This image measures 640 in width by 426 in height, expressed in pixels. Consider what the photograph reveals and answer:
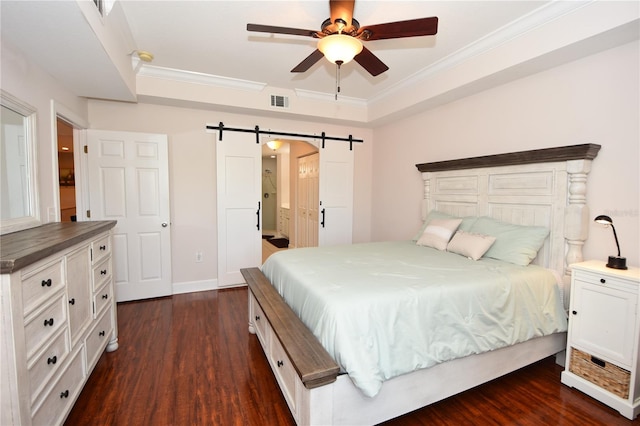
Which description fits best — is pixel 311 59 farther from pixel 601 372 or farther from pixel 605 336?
pixel 601 372

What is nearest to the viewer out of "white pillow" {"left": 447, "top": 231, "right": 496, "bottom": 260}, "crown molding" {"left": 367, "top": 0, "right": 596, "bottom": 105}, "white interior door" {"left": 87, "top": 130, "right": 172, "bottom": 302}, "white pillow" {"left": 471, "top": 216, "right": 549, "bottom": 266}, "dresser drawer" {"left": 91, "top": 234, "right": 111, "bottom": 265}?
"dresser drawer" {"left": 91, "top": 234, "right": 111, "bottom": 265}

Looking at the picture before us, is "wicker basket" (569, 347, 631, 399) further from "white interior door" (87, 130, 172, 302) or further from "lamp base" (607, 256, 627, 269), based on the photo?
"white interior door" (87, 130, 172, 302)

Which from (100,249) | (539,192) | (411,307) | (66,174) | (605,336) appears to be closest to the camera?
(411,307)

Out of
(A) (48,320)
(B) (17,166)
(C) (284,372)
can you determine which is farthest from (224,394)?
(B) (17,166)

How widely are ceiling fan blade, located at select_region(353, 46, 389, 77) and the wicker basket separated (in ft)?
8.35

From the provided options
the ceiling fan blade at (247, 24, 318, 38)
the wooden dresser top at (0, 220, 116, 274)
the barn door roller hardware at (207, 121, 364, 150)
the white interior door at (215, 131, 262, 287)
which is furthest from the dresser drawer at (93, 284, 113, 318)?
the barn door roller hardware at (207, 121, 364, 150)

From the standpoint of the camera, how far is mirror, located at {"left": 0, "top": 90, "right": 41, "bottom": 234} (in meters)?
1.92

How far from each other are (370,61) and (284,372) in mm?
2318

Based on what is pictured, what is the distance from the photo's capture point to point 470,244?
2.68 meters

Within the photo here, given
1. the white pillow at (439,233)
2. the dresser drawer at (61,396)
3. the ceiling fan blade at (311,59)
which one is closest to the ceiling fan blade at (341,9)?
the ceiling fan blade at (311,59)

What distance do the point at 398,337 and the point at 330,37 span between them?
Result: 189cm

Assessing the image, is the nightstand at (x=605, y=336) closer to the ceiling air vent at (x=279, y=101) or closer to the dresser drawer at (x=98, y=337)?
the dresser drawer at (x=98, y=337)

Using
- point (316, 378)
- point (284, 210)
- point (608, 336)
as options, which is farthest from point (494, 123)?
point (284, 210)

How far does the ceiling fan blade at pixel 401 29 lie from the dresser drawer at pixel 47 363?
2513 mm
